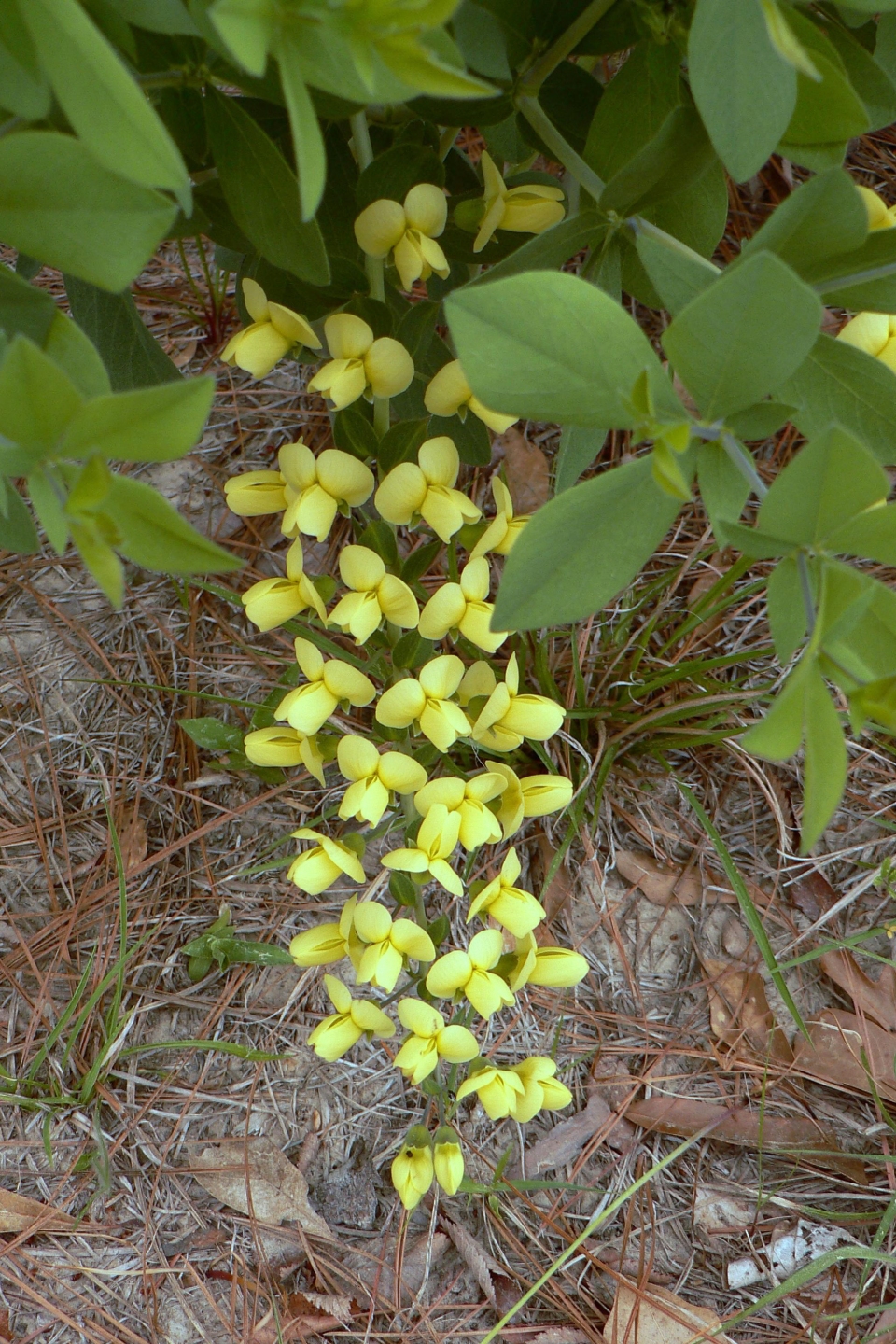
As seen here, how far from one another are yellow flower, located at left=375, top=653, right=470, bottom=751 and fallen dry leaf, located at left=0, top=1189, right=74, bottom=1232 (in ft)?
2.80

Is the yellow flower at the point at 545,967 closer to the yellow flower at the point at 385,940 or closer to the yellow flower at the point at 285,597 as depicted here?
the yellow flower at the point at 385,940

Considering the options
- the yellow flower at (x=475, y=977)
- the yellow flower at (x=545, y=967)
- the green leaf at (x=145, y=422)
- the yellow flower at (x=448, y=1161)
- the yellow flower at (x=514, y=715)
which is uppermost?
the green leaf at (x=145, y=422)

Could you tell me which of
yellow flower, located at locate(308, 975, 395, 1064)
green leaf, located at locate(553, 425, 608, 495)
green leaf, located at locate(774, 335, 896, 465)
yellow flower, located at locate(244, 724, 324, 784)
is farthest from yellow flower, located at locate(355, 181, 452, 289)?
yellow flower, located at locate(308, 975, 395, 1064)

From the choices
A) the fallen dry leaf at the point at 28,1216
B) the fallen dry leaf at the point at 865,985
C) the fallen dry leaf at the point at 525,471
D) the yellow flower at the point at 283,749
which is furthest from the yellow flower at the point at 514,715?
the fallen dry leaf at the point at 28,1216

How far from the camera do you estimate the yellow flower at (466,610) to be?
738 mm

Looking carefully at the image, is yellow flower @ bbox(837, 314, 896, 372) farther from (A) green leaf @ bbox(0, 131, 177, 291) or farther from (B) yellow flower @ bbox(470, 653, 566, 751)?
(A) green leaf @ bbox(0, 131, 177, 291)

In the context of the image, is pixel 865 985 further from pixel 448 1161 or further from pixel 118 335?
pixel 118 335

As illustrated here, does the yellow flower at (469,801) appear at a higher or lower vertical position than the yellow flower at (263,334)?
lower

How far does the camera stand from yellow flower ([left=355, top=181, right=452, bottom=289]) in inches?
26.7

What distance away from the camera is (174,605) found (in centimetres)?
136

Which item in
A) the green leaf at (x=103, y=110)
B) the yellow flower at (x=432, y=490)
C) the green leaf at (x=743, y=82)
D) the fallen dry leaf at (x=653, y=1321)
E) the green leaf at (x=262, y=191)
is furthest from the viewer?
the fallen dry leaf at (x=653, y=1321)

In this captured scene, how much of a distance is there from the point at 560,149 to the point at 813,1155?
1.14 meters

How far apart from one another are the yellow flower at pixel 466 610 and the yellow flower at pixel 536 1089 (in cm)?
38

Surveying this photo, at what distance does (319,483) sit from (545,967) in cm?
43
